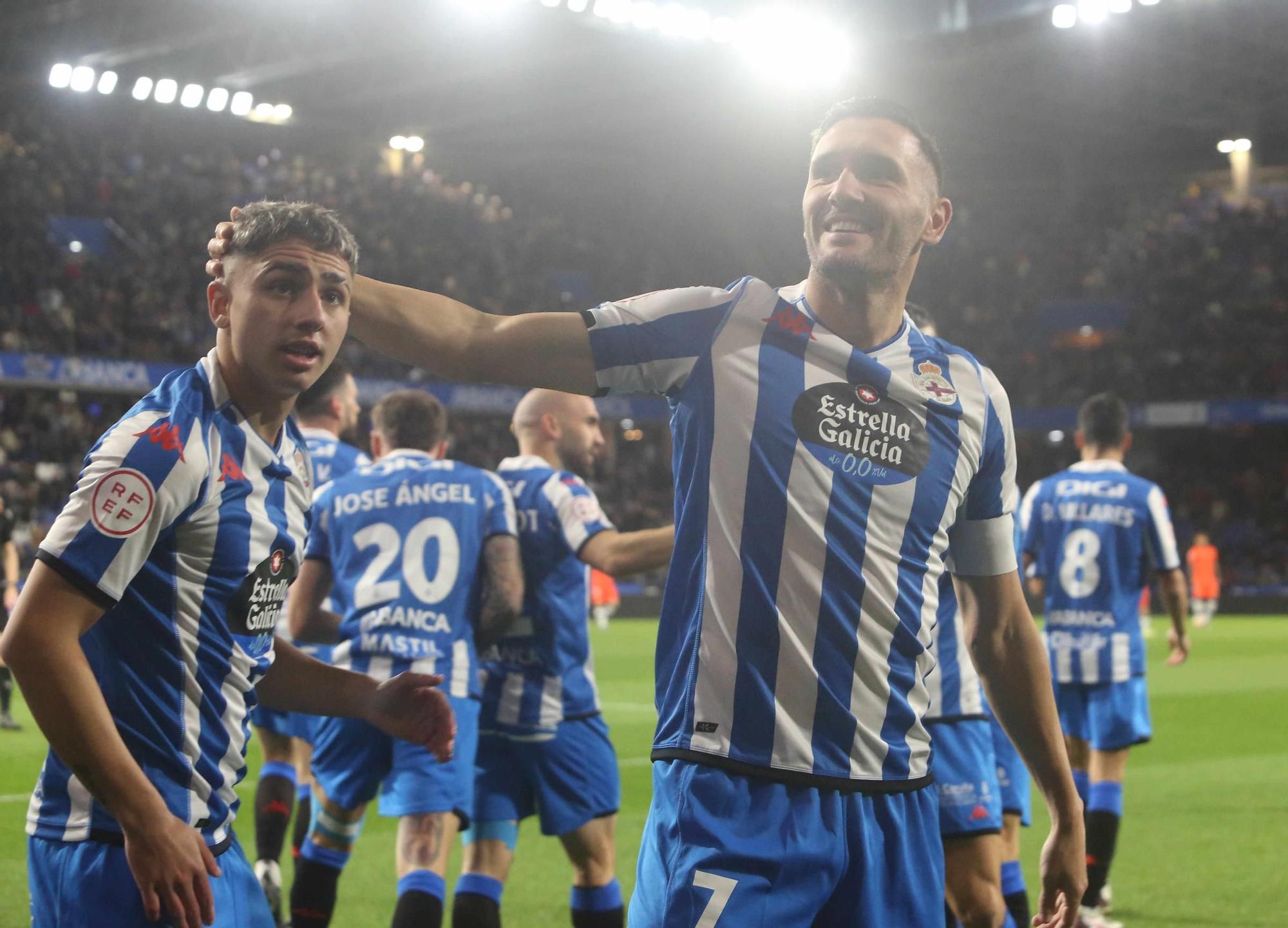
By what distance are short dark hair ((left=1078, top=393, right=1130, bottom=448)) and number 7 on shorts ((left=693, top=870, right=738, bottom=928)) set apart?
5.12 meters

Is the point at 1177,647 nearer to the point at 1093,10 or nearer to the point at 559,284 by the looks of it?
the point at 1093,10

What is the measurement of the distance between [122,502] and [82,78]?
30.1 meters

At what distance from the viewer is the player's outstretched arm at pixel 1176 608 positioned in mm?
7098

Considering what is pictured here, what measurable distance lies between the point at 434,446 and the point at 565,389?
8.38ft

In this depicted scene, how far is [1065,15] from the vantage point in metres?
25.3

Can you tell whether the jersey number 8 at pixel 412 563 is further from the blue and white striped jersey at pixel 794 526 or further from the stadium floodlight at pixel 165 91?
the stadium floodlight at pixel 165 91

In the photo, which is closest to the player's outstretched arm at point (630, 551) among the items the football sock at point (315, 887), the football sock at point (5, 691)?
the football sock at point (315, 887)

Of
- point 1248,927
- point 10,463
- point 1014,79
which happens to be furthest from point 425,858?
point 1014,79

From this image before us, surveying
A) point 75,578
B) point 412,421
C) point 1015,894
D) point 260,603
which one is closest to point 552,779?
point 412,421

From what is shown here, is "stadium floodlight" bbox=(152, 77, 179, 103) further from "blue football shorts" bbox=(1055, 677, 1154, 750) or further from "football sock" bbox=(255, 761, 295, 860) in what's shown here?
"blue football shorts" bbox=(1055, 677, 1154, 750)

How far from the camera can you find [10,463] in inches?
915

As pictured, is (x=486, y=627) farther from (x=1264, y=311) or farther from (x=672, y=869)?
(x=1264, y=311)

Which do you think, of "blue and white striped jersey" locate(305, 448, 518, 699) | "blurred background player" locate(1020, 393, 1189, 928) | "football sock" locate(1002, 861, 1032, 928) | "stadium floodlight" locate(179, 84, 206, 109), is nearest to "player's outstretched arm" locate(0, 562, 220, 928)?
"blue and white striped jersey" locate(305, 448, 518, 699)

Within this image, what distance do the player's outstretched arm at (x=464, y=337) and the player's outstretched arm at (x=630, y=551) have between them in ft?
6.27
